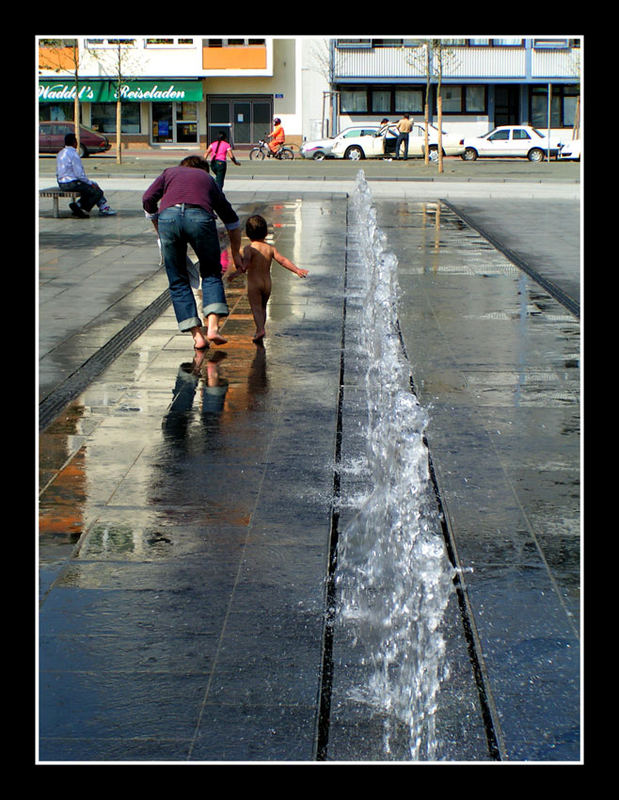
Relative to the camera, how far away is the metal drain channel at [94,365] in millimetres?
7312

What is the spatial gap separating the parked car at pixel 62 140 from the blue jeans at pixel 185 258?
35.2 meters

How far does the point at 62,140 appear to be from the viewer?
42781mm

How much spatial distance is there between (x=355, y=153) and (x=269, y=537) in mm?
38948

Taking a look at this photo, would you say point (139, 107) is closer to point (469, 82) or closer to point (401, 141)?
point (469, 82)

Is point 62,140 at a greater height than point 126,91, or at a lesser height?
lesser

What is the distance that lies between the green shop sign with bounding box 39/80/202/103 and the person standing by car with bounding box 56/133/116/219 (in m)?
34.6

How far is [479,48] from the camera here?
53.6 m

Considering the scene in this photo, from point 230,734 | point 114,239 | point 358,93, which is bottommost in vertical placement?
point 230,734

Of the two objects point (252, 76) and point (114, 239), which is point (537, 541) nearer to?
point (114, 239)

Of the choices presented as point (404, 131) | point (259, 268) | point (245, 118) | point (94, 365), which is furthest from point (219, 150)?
point (245, 118)

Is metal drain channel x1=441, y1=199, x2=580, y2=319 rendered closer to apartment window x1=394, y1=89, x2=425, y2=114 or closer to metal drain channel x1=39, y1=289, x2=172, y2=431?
metal drain channel x1=39, y1=289, x2=172, y2=431

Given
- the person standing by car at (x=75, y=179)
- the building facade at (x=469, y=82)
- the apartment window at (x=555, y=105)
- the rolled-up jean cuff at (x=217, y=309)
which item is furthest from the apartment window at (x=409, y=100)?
the rolled-up jean cuff at (x=217, y=309)

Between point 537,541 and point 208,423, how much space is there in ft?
8.28

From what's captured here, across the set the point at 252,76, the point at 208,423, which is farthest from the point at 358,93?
the point at 208,423
